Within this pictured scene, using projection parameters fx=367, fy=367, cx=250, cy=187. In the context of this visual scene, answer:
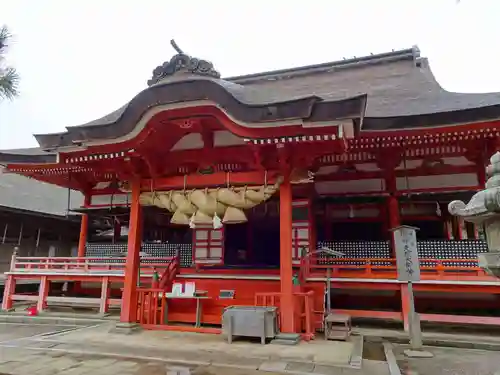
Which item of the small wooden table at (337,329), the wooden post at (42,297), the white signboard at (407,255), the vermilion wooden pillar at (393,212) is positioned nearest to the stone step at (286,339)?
the small wooden table at (337,329)

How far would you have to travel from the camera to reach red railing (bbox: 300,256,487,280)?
8.04m

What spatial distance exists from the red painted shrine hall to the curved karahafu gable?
24mm

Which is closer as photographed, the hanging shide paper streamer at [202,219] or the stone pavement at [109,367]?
the stone pavement at [109,367]

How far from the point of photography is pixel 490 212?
133 inches

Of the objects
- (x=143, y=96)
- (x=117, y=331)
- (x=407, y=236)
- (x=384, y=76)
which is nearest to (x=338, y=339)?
(x=407, y=236)

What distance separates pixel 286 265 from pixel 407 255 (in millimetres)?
2299

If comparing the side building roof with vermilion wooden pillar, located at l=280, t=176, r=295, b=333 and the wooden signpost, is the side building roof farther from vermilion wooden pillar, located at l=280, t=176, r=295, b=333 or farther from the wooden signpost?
the wooden signpost

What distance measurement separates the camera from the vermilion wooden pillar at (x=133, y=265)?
775 centimetres

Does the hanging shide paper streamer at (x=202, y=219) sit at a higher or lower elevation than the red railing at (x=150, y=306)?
higher

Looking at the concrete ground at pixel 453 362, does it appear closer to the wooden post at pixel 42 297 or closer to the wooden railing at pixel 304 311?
the wooden railing at pixel 304 311

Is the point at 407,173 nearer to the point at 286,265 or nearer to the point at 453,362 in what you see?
the point at 286,265

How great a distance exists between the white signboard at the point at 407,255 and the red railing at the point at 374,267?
1.39 m

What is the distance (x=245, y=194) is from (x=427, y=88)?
6.68 m

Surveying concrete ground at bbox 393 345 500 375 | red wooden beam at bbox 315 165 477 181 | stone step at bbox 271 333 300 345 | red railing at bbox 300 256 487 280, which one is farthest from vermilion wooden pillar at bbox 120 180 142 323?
concrete ground at bbox 393 345 500 375
